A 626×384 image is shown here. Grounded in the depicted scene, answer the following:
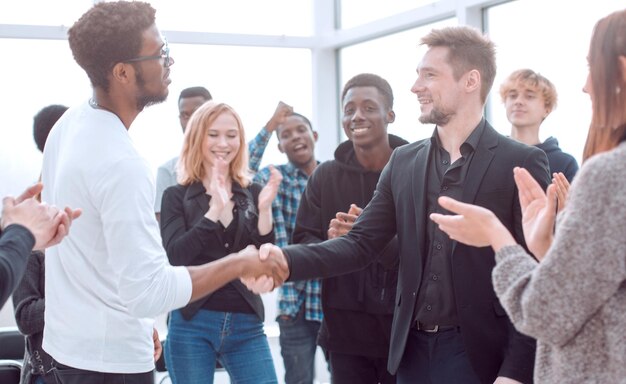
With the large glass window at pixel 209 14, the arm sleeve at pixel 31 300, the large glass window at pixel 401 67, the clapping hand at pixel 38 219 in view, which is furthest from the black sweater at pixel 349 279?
the large glass window at pixel 209 14

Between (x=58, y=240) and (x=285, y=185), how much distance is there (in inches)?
102

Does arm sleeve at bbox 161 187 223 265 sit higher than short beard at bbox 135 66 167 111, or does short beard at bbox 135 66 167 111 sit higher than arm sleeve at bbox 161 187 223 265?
Result: short beard at bbox 135 66 167 111

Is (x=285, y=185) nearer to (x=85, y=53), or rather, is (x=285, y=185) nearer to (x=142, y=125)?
(x=142, y=125)

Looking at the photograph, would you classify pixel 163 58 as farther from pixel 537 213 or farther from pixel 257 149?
pixel 257 149

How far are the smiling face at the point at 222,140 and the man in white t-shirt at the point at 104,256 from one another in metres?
1.40

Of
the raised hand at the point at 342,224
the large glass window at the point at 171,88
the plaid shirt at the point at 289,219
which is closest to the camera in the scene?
the raised hand at the point at 342,224

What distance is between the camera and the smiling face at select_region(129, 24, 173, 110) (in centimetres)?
238

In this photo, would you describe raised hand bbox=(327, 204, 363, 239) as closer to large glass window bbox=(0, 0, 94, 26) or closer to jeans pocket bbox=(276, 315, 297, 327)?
jeans pocket bbox=(276, 315, 297, 327)

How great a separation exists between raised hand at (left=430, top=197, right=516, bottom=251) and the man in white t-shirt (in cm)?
75

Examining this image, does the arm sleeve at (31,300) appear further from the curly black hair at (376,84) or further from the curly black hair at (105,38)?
the curly black hair at (376,84)

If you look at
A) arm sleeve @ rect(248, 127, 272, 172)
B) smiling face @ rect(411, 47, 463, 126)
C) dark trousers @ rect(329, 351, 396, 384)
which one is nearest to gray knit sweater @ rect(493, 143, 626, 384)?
smiling face @ rect(411, 47, 463, 126)

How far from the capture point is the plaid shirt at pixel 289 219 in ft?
13.7

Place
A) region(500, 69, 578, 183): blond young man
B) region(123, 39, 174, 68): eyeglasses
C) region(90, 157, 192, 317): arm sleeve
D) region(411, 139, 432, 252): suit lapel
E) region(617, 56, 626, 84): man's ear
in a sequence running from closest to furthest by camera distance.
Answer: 1. region(617, 56, 626, 84): man's ear
2. region(90, 157, 192, 317): arm sleeve
3. region(123, 39, 174, 68): eyeglasses
4. region(411, 139, 432, 252): suit lapel
5. region(500, 69, 578, 183): blond young man

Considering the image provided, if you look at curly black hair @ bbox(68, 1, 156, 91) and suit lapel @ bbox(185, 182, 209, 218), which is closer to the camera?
curly black hair @ bbox(68, 1, 156, 91)
